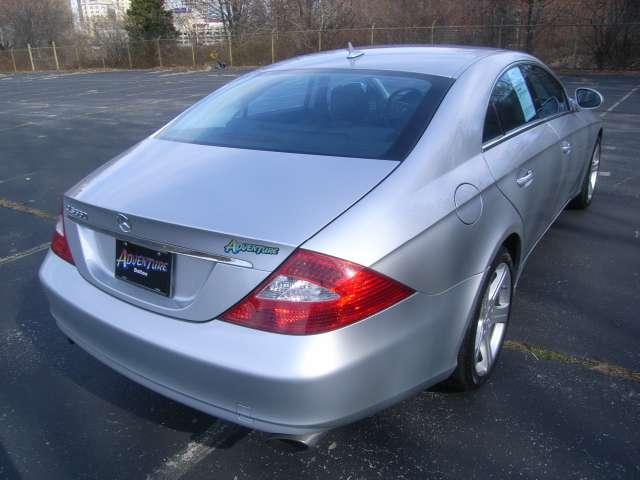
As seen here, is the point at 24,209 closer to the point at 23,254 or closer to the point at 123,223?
the point at 23,254

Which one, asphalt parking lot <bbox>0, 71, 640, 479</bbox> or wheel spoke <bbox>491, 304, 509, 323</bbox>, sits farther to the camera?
wheel spoke <bbox>491, 304, 509, 323</bbox>

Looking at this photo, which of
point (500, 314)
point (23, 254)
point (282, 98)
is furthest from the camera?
point (23, 254)

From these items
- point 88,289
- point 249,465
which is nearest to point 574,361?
point 249,465

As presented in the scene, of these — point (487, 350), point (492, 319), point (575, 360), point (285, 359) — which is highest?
point (285, 359)

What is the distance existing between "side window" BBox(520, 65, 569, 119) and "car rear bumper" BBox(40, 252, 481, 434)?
75.5 inches

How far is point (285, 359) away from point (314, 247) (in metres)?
0.37

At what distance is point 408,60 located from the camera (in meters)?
3.10

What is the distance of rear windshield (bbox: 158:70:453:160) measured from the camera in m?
2.51

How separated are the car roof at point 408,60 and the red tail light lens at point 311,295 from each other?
4.69 ft

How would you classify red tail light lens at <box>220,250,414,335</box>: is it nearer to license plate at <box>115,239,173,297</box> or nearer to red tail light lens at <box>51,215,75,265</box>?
license plate at <box>115,239,173,297</box>

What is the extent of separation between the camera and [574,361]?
2969 millimetres

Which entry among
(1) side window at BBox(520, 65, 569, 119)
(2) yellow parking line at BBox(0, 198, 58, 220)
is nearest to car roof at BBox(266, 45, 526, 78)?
(1) side window at BBox(520, 65, 569, 119)

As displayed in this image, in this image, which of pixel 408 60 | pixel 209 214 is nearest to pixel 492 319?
pixel 408 60

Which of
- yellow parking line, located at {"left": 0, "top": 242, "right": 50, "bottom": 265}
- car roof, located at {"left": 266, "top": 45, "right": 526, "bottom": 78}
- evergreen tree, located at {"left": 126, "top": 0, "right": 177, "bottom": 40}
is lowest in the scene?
yellow parking line, located at {"left": 0, "top": 242, "right": 50, "bottom": 265}
